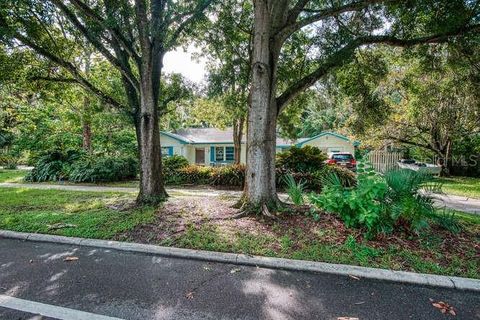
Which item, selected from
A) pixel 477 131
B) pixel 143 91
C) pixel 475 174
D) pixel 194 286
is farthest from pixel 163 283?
pixel 475 174

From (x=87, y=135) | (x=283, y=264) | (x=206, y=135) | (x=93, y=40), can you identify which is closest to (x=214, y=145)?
(x=206, y=135)

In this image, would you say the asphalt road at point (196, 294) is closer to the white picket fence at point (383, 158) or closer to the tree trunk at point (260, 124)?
the tree trunk at point (260, 124)

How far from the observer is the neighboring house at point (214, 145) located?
24.0 metres

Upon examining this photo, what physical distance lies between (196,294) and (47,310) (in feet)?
4.87

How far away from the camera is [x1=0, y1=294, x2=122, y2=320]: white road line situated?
2.70 metres

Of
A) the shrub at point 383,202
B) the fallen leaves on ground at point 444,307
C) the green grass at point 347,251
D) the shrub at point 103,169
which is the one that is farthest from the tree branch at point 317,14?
the shrub at point 103,169

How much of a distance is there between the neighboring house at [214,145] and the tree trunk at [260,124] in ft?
59.0

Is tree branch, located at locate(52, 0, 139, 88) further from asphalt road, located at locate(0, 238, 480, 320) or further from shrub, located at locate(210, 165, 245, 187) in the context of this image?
shrub, located at locate(210, 165, 245, 187)

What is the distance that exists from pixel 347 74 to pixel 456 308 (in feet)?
24.8

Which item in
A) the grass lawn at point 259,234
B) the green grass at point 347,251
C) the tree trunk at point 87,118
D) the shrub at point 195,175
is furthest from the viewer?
the tree trunk at point 87,118

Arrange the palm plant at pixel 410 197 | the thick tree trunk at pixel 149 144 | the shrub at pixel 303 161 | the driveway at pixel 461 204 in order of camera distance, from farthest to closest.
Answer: the shrub at pixel 303 161, the driveway at pixel 461 204, the thick tree trunk at pixel 149 144, the palm plant at pixel 410 197

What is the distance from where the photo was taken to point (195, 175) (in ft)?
41.4

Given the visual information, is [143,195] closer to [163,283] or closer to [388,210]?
[163,283]

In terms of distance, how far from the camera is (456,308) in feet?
9.39
